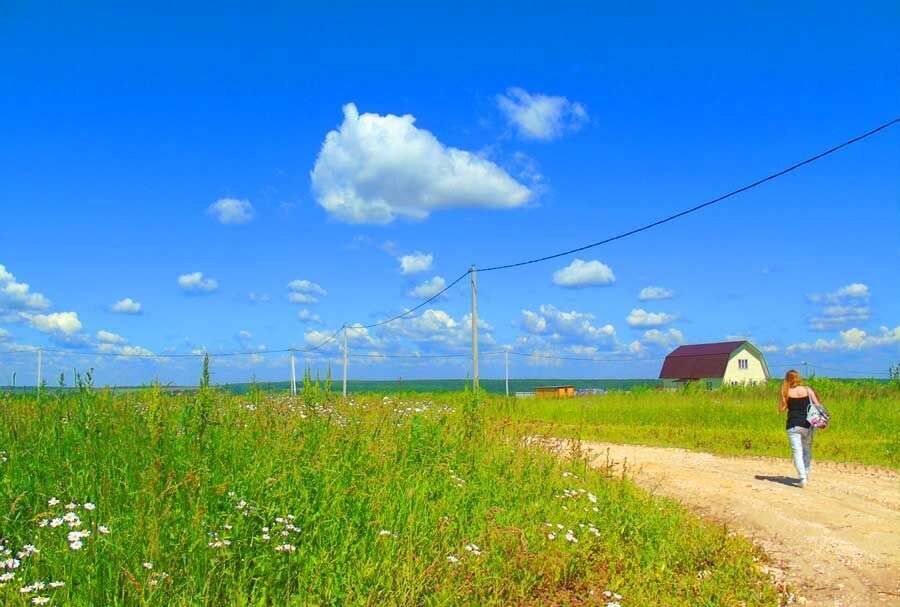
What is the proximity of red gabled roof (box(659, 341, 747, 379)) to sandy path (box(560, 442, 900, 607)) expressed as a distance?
51.7m

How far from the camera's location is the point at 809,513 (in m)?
10.5

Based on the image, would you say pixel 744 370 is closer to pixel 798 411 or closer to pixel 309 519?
pixel 798 411

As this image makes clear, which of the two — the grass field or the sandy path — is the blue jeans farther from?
the grass field

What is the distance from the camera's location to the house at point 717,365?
65.2 m

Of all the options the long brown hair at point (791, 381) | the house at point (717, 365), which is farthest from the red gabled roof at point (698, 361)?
the long brown hair at point (791, 381)

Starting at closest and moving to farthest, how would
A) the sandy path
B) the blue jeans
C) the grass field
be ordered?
the grass field → the sandy path → the blue jeans

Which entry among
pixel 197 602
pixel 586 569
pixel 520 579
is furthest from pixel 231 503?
pixel 586 569

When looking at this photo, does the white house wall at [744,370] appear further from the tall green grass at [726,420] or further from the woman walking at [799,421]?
the woman walking at [799,421]

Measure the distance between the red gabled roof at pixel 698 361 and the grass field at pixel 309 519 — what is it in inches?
2353

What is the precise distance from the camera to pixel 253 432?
8602 mm

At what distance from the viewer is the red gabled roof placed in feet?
216

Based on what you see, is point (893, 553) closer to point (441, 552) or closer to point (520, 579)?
point (520, 579)

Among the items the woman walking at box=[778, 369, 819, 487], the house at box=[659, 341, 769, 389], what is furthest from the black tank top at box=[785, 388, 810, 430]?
the house at box=[659, 341, 769, 389]

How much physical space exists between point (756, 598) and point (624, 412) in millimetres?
20883
